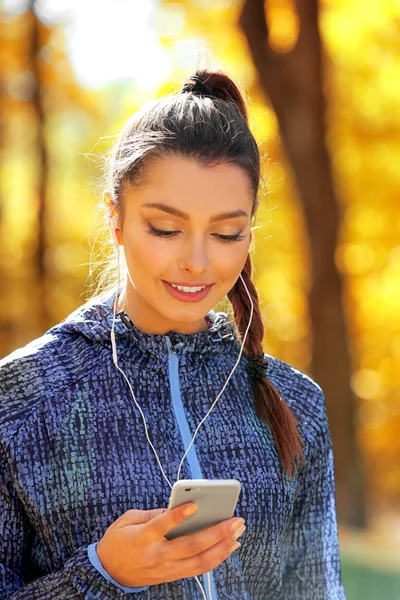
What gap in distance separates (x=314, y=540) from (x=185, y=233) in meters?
0.80

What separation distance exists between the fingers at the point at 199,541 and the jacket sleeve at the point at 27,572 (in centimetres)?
19

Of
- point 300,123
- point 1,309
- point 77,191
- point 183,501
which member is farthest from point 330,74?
point 183,501

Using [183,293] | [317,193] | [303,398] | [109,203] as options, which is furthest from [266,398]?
[317,193]

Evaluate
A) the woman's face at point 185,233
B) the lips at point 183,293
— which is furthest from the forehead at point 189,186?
the lips at point 183,293

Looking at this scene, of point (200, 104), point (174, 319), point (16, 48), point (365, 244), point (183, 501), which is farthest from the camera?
point (16, 48)

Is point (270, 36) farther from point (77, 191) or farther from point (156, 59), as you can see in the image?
point (77, 191)

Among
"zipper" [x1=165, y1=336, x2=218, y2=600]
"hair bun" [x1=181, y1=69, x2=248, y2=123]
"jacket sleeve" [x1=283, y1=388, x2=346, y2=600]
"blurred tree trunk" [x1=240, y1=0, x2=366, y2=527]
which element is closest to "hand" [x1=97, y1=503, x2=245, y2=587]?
"zipper" [x1=165, y1=336, x2=218, y2=600]

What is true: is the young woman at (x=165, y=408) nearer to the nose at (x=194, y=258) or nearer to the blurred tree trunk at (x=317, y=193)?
the nose at (x=194, y=258)

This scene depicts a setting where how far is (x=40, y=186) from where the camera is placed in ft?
40.0

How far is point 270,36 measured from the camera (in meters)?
6.64

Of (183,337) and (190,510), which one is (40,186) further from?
(190,510)

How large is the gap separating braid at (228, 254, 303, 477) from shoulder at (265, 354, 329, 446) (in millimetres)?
63

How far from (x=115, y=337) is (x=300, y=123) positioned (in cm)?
513

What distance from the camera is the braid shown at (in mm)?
2039
